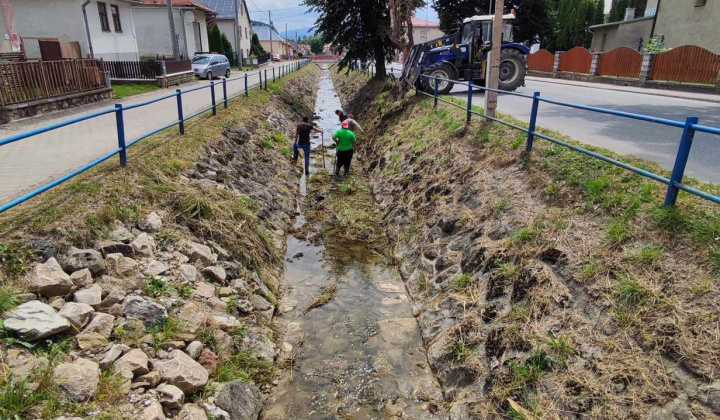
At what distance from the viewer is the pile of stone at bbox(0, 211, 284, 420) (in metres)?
3.49

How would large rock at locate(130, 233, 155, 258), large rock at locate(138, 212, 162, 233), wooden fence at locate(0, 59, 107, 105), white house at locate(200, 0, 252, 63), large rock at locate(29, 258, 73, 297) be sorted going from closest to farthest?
large rock at locate(29, 258, 73, 297)
large rock at locate(130, 233, 155, 258)
large rock at locate(138, 212, 162, 233)
wooden fence at locate(0, 59, 107, 105)
white house at locate(200, 0, 252, 63)

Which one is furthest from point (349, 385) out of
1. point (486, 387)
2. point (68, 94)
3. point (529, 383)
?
point (68, 94)

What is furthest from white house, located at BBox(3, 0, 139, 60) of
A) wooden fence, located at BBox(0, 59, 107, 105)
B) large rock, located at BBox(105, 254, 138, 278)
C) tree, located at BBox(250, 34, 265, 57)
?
tree, located at BBox(250, 34, 265, 57)

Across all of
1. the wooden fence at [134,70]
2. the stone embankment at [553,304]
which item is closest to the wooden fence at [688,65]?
the stone embankment at [553,304]

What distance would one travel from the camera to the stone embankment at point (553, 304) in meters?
3.30

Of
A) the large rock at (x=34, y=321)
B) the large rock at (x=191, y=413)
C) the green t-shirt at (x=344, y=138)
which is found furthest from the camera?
the green t-shirt at (x=344, y=138)

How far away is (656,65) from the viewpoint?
68.1 feet

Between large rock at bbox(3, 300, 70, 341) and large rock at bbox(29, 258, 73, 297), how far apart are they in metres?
0.24

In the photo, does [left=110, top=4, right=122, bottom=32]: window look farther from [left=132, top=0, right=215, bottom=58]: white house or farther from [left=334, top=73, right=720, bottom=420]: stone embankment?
[left=334, top=73, right=720, bottom=420]: stone embankment

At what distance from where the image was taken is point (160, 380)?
381 centimetres

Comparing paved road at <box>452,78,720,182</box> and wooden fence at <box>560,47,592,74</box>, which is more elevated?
wooden fence at <box>560,47,592,74</box>

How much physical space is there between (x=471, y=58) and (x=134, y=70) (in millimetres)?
16663

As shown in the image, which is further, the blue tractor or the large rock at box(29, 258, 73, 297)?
the blue tractor

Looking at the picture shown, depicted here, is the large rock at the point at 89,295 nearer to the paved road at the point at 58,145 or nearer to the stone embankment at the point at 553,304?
the paved road at the point at 58,145
